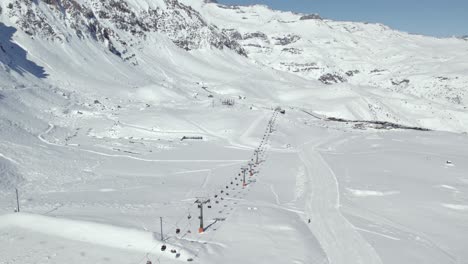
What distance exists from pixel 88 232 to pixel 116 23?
12140 cm

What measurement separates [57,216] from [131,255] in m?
6.14

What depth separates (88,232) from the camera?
18562mm

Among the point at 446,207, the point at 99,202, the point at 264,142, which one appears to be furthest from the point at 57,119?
the point at 446,207

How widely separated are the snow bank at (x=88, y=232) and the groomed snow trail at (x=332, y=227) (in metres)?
7.35

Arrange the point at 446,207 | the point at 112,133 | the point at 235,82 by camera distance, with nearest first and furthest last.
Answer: the point at 446,207 < the point at 112,133 < the point at 235,82

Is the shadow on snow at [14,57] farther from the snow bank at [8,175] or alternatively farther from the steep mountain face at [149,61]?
the snow bank at [8,175]

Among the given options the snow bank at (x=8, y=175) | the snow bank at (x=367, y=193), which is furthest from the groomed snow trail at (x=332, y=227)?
the snow bank at (x=8, y=175)

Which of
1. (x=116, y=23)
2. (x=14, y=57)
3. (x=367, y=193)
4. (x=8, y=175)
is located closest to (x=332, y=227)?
(x=367, y=193)

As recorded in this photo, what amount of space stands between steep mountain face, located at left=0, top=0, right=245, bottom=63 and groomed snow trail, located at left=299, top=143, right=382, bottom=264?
75.0 m

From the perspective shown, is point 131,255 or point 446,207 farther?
point 446,207

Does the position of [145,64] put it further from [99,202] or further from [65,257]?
[65,257]

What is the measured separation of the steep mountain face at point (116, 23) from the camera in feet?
297

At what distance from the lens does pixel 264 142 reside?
5400 centimetres

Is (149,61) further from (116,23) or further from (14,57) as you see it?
(14,57)
